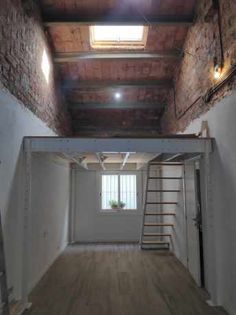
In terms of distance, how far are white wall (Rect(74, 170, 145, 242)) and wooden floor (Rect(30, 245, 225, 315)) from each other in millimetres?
1742

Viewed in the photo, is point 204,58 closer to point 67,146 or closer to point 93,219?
point 67,146

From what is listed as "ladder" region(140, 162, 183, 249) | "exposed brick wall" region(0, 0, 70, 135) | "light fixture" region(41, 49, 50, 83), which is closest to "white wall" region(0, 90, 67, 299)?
"exposed brick wall" region(0, 0, 70, 135)

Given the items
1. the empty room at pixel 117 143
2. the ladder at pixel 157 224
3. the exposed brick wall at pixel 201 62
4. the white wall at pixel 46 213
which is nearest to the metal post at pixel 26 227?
the empty room at pixel 117 143

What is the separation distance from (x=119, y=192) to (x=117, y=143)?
179 inches

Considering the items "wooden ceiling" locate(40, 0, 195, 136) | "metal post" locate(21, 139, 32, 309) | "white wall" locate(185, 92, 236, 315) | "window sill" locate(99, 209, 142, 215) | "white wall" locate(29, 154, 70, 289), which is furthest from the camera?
"window sill" locate(99, 209, 142, 215)

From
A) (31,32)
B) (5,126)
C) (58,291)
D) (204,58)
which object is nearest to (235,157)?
(204,58)

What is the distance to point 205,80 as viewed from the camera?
13.1ft

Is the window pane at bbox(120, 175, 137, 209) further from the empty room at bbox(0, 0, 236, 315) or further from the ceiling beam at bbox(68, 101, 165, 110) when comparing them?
the ceiling beam at bbox(68, 101, 165, 110)

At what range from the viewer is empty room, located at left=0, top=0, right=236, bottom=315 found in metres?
3.14

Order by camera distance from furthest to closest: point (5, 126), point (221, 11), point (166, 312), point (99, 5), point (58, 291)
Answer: point (99, 5), point (58, 291), point (221, 11), point (166, 312), point (5, 126)


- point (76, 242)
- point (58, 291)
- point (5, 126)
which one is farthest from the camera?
point (76, 242)

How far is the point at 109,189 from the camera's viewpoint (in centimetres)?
793

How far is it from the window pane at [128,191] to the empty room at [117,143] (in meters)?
1.05

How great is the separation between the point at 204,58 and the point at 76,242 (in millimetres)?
5574
